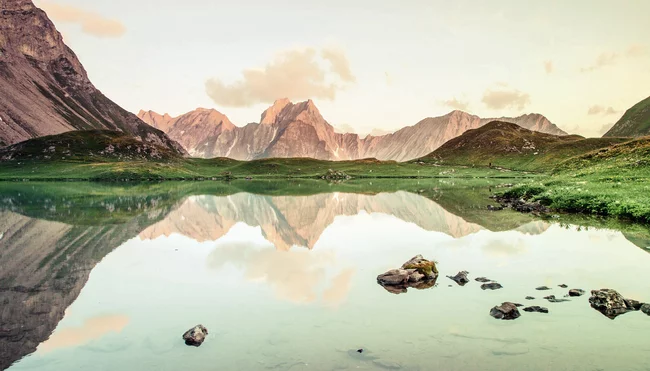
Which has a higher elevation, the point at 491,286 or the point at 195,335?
the point at 491,286

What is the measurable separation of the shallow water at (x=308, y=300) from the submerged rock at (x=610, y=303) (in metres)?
0.41

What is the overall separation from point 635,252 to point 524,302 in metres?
13.6

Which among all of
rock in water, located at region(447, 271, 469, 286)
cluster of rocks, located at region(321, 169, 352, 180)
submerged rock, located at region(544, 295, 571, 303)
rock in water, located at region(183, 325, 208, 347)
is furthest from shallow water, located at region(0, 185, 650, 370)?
cluster of rocks, located at region(321, 169, 352, 180)

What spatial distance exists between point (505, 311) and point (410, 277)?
233 inches

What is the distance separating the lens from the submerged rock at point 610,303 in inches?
642

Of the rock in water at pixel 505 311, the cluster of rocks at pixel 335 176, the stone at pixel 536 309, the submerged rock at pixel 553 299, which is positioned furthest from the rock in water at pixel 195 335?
the cluster of rocks at pixel 335 176

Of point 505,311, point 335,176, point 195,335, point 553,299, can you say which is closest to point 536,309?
point 505,311

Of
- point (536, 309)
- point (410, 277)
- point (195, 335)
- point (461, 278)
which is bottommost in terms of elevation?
point (195, 335)

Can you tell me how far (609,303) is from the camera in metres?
16.8

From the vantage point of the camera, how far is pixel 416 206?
2392 inches

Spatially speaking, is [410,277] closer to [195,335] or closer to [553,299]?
[553,299]

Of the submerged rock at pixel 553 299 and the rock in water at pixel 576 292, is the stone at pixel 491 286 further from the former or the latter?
the rock in water at pixel 576 292

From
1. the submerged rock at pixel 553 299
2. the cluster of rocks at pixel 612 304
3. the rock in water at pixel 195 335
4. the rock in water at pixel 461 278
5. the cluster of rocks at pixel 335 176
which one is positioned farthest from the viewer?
the cluster of rocks at pixel 335 176

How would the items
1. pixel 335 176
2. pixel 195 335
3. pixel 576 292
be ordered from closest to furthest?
1. pixel 195 335
2. pixel 576 292
3. pixel 335 176
